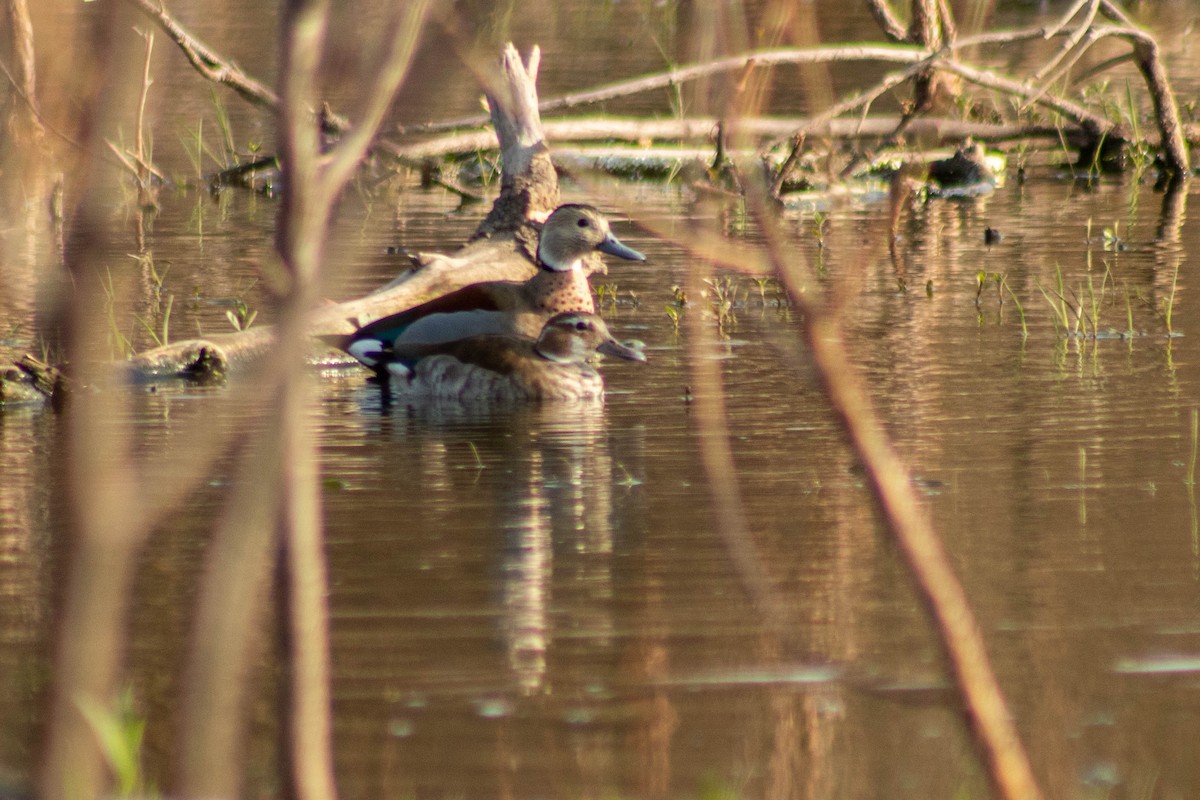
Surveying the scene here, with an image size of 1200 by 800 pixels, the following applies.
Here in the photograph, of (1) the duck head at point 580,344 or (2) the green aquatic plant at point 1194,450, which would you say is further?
(1) the duck head at point 580,344

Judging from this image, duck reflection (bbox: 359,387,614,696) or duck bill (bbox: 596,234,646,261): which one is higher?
duck bill (bbox: 596,234,646,261)

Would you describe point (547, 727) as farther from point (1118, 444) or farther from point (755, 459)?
point (1118, 444)

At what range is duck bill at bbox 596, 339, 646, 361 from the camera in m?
8.31

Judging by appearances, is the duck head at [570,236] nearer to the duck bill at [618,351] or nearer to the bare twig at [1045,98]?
the duck bill at [618,351]

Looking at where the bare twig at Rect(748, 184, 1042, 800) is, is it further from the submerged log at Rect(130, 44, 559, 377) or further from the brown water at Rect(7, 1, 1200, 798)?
the submerged log at Rect(130, 44, 559, 377)

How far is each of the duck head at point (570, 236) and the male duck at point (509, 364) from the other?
0.78 m

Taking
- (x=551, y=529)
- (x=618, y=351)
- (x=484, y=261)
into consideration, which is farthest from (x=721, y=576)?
(x=484, y=261)

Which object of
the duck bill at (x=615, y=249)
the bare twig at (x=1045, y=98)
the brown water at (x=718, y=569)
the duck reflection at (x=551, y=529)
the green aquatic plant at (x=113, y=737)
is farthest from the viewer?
the bare twig at (x=1045, y=98)

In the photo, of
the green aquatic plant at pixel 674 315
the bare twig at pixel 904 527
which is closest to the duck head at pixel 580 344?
the green aquatic plant at pixel 674 315

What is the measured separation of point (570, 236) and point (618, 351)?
1105mm

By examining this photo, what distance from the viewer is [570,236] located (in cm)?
924

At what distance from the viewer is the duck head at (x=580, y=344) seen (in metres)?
8.31

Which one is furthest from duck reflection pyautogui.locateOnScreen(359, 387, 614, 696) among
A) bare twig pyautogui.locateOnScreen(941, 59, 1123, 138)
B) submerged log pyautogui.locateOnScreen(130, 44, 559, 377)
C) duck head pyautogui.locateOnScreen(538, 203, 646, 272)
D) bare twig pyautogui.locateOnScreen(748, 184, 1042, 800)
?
bare twig pyautogui.locateOnScreen(941, 59, 1123, 138)

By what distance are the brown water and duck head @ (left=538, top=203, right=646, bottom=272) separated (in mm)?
534
